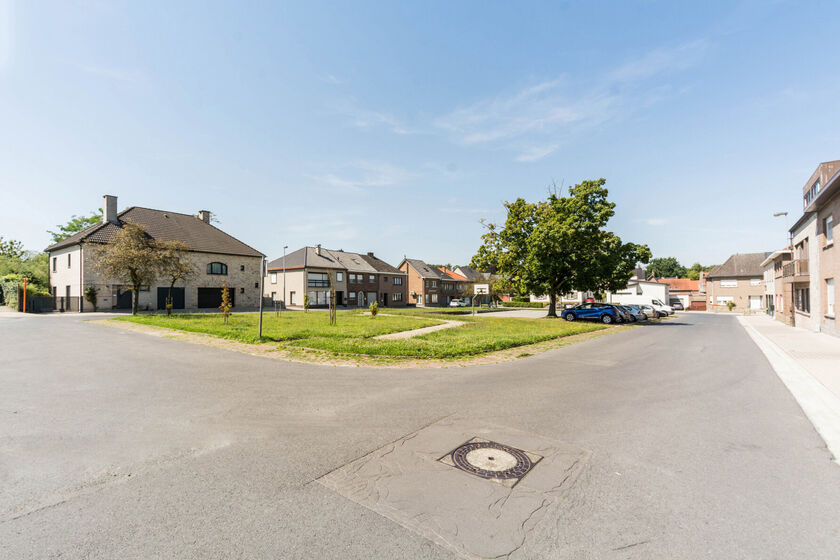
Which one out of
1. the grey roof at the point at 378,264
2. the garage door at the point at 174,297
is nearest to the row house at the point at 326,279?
the grey roof at the point at 378,264

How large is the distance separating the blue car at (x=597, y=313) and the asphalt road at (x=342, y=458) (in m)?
19.2

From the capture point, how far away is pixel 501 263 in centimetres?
Result: 3042

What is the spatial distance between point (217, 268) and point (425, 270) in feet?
122

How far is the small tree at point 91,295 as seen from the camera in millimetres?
29672

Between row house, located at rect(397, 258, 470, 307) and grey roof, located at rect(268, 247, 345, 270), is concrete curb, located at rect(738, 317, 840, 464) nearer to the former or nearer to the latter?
grey roof, located at rect(268, 247, 345, 270)

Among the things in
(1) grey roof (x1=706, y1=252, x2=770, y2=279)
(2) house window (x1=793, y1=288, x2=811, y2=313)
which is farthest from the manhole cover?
(1) grey roof (x1=706, y1=252, x2=770, y2=279)

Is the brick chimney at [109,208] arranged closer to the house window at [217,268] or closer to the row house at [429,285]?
the house window at [217,268]

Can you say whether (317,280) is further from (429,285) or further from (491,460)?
(491,460)

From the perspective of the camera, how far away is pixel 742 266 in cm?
5269

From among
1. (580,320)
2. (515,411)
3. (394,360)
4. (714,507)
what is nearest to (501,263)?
(580,320)

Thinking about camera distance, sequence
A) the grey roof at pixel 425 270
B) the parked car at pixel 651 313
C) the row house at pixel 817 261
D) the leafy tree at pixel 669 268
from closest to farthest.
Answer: the row house at pixel 817 261 → the parked car at pixel 651 313 → the grey roof at pixel 425 270 → the leafy tree at pixel 669 268

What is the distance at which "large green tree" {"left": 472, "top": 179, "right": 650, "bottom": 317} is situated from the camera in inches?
1063

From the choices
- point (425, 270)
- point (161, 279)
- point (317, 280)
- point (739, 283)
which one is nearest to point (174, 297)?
point (161, 279)

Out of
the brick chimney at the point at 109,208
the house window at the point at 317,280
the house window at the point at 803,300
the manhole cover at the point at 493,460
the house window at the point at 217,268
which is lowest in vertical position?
the manhole cover at the point at 493,460
